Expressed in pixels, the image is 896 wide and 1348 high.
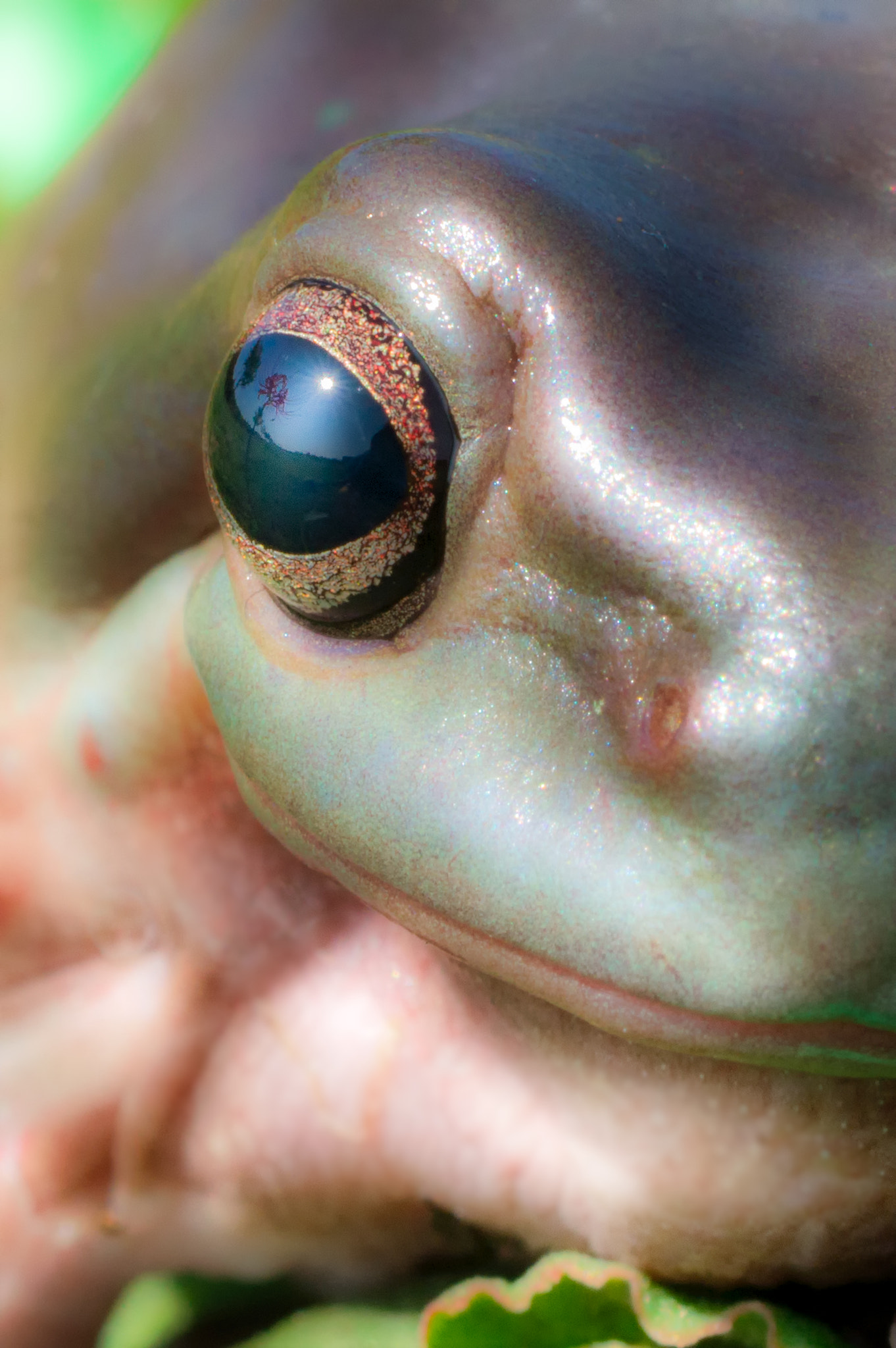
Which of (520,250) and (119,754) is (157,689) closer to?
(119,754)

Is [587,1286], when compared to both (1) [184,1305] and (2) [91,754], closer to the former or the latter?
(1) [184,1305]

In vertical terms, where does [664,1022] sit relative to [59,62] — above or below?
below

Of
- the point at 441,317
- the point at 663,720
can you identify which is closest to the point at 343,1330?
the point at 663,720

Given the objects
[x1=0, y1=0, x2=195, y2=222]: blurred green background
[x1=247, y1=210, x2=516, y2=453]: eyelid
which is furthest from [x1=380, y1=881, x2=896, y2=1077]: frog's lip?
[x1=0, y1=0, x2=195, y2=222]: blurred green background

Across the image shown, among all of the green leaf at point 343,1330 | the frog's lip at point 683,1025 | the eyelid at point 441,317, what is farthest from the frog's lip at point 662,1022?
the green leaf at point 343,1330

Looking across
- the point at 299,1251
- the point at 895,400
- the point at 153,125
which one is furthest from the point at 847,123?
the point at 299,1251

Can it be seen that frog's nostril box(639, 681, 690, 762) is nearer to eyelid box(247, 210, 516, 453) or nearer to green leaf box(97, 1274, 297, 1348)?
eyelid box(247, 210, 516, 453)
